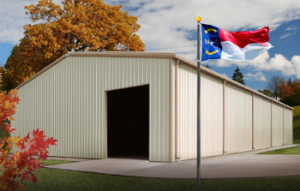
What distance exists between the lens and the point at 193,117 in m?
14.1

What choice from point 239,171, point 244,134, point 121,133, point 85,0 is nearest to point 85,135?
point 121,133

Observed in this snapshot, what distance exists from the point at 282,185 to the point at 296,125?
145ft

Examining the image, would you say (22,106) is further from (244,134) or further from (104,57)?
(244,134)

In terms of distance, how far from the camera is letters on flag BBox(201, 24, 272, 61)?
7.26m

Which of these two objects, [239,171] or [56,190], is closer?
[56,190]

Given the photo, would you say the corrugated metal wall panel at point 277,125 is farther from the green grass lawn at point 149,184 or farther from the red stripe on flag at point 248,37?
the red stripe on flag at point 248,37

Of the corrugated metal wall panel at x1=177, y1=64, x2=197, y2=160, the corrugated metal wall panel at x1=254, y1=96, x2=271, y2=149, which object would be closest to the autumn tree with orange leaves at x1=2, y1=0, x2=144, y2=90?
the corrugated metal wall panel at x1=254, y1=96, x2=271, y2=149

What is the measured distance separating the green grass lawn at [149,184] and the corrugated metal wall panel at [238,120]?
325 inches

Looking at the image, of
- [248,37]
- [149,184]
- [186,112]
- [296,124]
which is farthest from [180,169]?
[296,124]

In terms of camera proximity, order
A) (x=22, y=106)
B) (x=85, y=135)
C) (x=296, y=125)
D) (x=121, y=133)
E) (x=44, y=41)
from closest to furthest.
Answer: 1. (x=85, y=135)
2. (x=22, y=106)
3. (x=121, y=133)
4. (x=44, y=41)
5. (x=296, y=125)

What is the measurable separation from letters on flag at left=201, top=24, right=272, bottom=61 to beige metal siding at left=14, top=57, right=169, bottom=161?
5480 millimetres

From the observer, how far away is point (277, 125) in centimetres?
2634

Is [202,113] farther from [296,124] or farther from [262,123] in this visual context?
[296,124]

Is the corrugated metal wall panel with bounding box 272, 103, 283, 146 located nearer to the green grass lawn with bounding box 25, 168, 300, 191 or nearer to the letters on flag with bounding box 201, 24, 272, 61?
the green grass lawn with bounding box 25, 168, 300, 191
